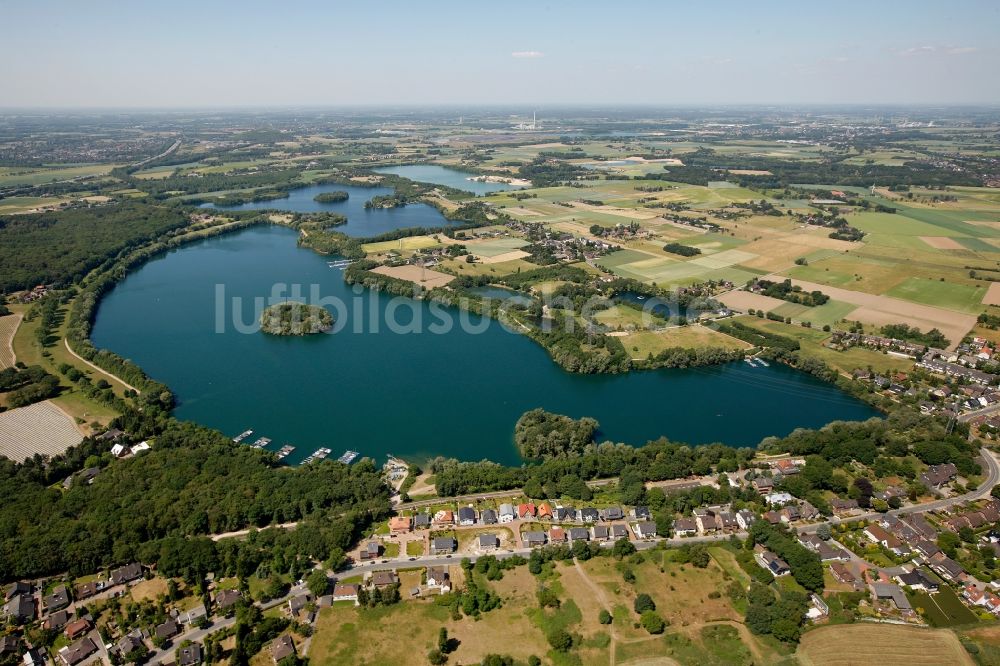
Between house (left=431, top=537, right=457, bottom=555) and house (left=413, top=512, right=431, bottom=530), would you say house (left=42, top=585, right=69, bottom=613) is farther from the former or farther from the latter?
house (left=431, top=537, right=457, bottom=555)

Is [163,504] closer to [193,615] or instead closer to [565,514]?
[193,615]

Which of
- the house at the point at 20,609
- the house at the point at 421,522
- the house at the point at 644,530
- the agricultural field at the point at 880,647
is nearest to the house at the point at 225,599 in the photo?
the house at the point at 20,609

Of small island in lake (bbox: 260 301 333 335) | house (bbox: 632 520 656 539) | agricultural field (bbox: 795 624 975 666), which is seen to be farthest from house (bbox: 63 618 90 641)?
small island in lake (bbox: 260 301 333 335)

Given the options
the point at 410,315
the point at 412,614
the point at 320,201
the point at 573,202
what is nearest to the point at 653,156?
the point at 573,202

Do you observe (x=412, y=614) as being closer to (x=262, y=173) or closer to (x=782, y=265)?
(x=782, y=265)

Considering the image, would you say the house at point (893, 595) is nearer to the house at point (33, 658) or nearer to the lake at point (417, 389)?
the lake at point (417, 389)

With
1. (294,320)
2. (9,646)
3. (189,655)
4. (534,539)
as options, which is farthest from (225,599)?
(294,320)

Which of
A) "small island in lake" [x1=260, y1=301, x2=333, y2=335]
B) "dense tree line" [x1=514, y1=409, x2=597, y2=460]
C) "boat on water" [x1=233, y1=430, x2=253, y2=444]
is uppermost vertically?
"small island in lake" [x1=260, y1=301, x2=333, y2=335]
